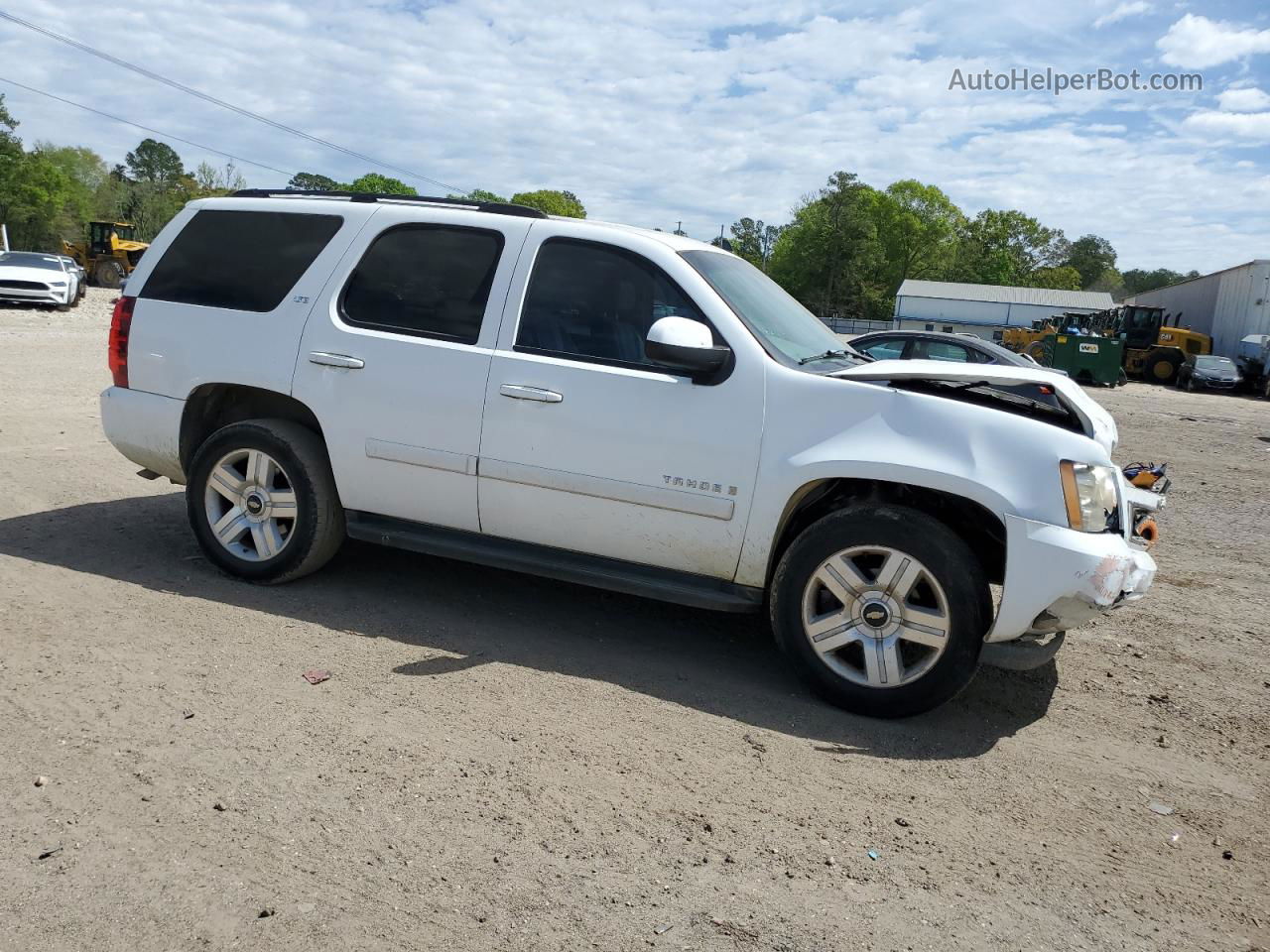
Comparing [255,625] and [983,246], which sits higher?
[983,246]

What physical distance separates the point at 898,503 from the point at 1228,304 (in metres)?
46.4

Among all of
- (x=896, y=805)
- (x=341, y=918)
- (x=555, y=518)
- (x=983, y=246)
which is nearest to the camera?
(x=341, y=918)

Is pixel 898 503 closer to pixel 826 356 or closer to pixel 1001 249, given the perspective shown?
pixel 826 356

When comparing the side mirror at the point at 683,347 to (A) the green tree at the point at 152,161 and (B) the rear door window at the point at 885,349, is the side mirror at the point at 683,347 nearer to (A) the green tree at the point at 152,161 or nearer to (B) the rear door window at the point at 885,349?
(B) the rear door window at the point at 885,349

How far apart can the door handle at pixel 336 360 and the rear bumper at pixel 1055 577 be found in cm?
303

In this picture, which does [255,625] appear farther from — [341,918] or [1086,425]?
[1086,425]

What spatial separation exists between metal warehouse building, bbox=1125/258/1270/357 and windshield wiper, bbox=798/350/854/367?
4065cm

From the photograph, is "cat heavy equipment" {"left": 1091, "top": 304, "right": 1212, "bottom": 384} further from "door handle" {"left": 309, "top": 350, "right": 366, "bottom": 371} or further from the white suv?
"door handle" {"left": 309, "top": 350, "right": 366, "bottom": 371}

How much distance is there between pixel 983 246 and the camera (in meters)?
108

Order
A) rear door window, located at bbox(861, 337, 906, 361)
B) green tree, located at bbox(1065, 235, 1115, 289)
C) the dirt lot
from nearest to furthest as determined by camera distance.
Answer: the dirt lot, rear door window, located at bbox(861, 337, 906, 361), green tree, located at bbox(1065, 235, 1115, 289)

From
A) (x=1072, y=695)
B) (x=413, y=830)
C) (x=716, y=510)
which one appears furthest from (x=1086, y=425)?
(x=413, y=830)

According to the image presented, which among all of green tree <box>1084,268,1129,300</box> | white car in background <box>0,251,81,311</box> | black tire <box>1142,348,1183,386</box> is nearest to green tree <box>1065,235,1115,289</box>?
green tree <box>1084,268,1129,300</box>

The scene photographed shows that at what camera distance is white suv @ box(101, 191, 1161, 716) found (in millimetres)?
3916

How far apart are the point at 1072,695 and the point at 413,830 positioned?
3065 millimetres
